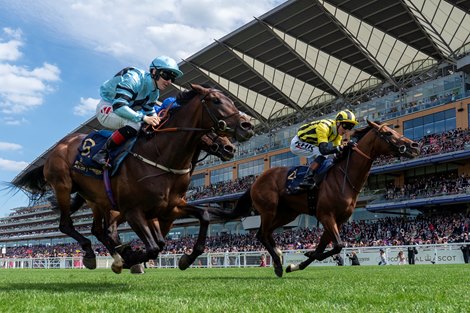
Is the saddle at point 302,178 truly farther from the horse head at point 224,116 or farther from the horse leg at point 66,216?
the horse leg at point 66,216

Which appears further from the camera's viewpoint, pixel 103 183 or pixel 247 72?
pixel 247 72

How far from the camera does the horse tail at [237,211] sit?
24.3 feet

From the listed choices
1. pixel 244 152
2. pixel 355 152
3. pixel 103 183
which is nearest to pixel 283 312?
pixel 103 183

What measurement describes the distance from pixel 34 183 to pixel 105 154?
9.56 ft

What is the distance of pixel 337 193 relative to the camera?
8.36 metres

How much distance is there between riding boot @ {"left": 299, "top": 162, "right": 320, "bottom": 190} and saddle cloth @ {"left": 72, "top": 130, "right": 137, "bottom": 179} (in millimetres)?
3585

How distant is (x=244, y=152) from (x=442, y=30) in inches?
1028

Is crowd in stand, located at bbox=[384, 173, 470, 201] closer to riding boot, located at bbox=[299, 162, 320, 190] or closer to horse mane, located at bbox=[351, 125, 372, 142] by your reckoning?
horse mane, located at bbox=[351, 125, 372, 142]

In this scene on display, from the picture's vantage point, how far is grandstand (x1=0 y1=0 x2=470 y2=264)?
35844 mm

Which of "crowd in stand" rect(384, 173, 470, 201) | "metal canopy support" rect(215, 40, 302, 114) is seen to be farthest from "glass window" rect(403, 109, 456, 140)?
"metal canopy support" rect(215, 40, 302, 114)

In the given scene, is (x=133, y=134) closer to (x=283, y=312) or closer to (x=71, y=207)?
(x=71, y=207)

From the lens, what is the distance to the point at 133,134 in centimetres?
627

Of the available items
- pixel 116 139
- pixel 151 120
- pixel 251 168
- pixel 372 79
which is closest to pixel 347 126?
pixel 151 120

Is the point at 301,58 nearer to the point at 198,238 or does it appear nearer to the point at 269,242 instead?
the point at 269,242
